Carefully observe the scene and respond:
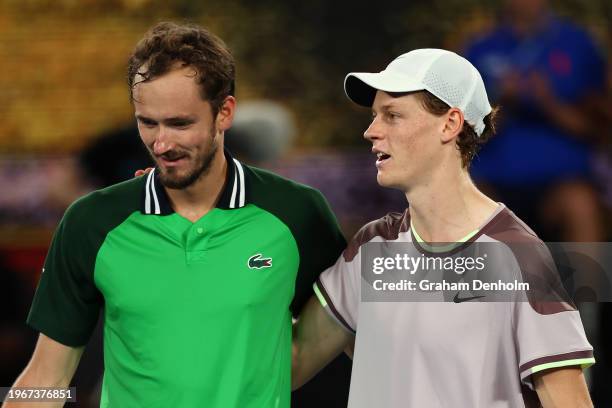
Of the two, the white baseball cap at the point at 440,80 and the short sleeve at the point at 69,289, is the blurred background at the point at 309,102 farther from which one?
the short sleeve at the point at 69,289

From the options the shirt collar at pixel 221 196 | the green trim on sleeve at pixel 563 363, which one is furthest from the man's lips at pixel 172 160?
the green trim on sleeve at pixel 563 363

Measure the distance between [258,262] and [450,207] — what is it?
1.81 feet

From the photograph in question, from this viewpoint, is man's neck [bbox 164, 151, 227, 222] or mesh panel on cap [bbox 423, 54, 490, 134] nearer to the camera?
mesh panel on cap [bbox 423, 54, 490, 134]

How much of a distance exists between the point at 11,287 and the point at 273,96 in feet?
6.25

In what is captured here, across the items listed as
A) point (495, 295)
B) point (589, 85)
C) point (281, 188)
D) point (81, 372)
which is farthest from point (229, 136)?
point (495, 295)

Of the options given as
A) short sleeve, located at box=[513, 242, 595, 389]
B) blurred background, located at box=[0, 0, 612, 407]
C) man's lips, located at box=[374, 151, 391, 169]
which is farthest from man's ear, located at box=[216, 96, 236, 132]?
blurred background, located at box=[0, 0, 612, 407]

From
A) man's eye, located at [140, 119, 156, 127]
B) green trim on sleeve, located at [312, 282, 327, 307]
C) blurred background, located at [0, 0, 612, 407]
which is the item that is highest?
blurred background, located at [0, 0, 612, 407]

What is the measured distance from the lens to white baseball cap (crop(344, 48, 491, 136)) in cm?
300

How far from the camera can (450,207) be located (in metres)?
3.02

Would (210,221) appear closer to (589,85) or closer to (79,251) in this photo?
(79,251)

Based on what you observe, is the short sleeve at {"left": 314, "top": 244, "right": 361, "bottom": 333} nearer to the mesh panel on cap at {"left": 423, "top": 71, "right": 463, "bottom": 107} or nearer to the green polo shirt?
the green polo shirt

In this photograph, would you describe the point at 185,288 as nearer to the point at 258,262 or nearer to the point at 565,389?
the point at 258,262

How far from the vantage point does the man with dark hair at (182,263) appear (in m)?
3.02

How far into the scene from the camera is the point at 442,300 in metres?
2.98
